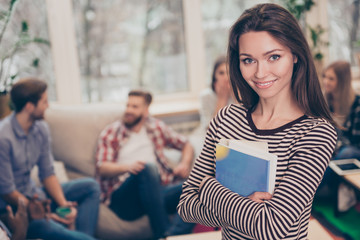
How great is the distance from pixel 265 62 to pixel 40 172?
5.82ft

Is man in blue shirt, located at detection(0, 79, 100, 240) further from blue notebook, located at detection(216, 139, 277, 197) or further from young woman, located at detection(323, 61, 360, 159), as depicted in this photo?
young woman, located at detection(323, 61, 360, 159)

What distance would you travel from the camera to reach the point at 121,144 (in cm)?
242

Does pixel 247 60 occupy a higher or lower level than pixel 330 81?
higher

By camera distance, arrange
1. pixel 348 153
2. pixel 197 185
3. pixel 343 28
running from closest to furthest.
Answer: pixel 197 185 < pixel 348 153 < pixel 343 28

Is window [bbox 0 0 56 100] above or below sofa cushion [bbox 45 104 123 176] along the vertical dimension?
above

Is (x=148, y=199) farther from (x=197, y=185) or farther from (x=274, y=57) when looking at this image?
(x=274, y=57)

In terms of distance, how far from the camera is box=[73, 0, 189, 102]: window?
334 cm

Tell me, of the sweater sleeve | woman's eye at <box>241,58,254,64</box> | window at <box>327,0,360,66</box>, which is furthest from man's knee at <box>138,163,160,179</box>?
window at <box>327,0,360,66</box>

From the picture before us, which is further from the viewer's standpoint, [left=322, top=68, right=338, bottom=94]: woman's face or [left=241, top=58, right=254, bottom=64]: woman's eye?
[left=322, top=68, right=338, bottom=94]: woman's face

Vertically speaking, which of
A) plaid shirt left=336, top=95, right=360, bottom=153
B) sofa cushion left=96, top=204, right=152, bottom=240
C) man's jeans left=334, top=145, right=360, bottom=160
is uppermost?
plaid shirt left=336, top=95, right=360, bottom=153

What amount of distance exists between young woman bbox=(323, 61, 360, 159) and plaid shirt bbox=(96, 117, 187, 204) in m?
1.13

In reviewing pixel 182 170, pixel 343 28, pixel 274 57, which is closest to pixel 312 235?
pixel 274 57

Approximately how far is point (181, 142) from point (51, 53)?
1578 mm

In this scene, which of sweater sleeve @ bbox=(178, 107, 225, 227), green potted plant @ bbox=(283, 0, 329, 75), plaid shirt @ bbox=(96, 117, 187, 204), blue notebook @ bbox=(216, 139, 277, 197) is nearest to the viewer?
blue notebook @ bbox=(216, 139, 277, 197)
